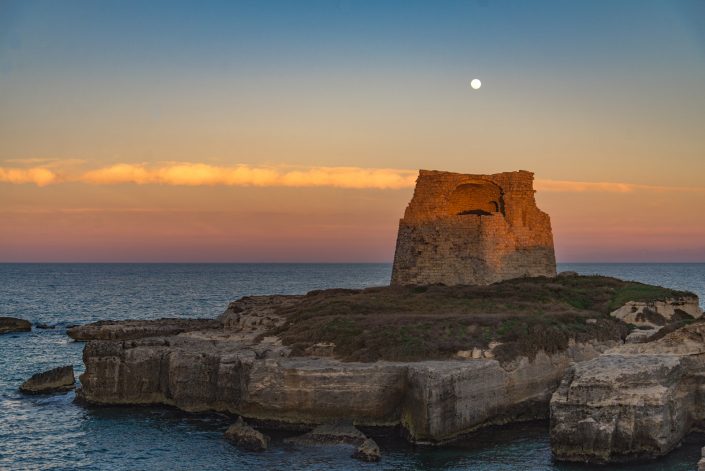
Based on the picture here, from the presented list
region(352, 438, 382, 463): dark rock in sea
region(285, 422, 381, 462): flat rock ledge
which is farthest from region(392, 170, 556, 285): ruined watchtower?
region(352, 438, 382, 463): dark rock in sea

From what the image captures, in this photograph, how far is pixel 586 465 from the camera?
770 inches

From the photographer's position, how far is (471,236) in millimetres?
37312

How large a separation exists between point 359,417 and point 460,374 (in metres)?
3.42

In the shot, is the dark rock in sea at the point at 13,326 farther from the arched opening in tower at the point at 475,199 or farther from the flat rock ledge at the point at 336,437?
the flat rock ledge at the point at 336,437

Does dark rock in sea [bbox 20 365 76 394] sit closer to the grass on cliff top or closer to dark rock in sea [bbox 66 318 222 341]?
the grass on cliff top

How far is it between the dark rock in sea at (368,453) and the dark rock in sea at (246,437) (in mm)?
2786

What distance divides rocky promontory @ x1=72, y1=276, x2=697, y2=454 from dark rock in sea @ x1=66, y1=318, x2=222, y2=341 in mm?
10508

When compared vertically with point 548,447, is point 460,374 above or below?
above

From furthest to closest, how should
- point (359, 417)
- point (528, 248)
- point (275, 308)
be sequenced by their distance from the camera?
point (528, 248) → point (275, 308) → point (359, 417)

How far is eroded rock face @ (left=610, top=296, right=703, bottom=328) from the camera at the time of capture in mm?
30891

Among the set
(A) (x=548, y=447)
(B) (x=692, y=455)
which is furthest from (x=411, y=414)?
(B) (x=692, y=455)

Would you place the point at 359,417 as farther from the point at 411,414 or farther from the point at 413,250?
the point at 413,250

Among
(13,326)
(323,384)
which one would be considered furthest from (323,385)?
(13,326)

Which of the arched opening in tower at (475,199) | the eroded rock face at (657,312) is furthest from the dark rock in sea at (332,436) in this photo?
the arched opening in tower at (475,199)
